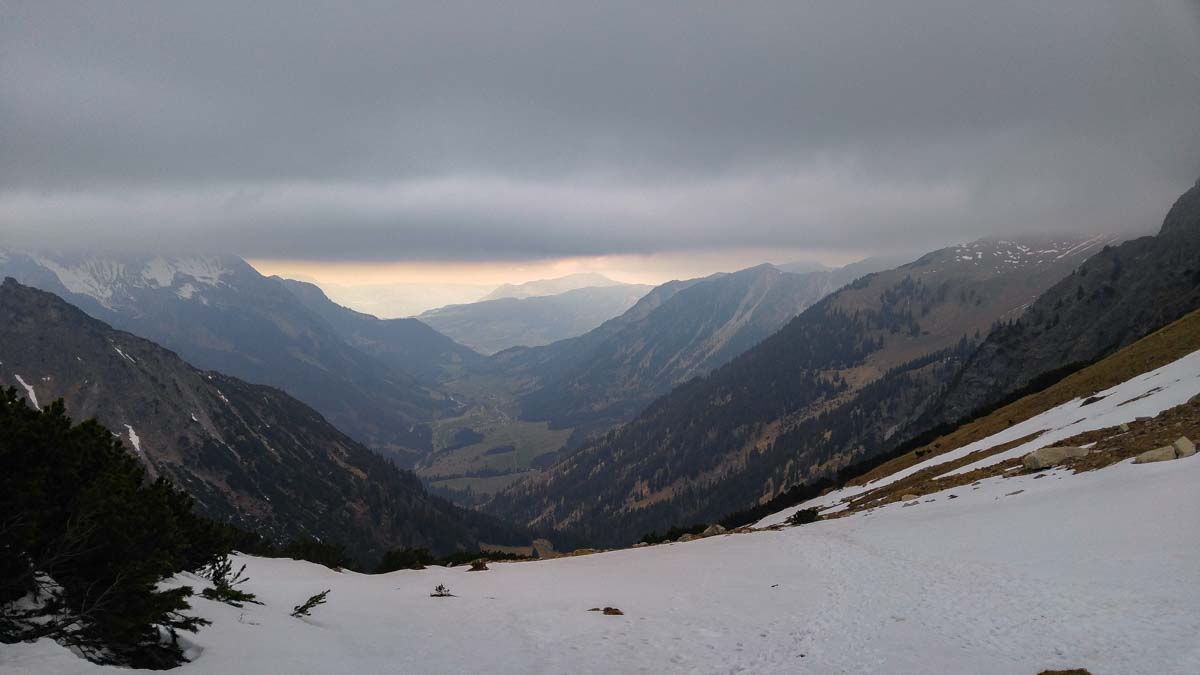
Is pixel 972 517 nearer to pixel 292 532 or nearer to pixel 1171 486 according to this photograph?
pixel 1171 486

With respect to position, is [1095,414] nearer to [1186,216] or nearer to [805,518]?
[805,518]

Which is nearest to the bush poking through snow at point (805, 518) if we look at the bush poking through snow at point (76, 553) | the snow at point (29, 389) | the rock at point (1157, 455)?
the rock at point (1157, 455)

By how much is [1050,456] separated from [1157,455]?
22.2 ft

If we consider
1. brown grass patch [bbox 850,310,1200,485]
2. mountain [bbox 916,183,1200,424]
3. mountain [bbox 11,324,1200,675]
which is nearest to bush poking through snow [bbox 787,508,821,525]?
mountain [bbox 11,324,1200,675]

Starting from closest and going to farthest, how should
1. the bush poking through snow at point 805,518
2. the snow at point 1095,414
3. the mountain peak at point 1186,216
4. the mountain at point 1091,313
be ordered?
the snow at point 1095,414, the bush poking through snow at point 805,518, the mountain at point 1091,313, the mountain peak at point 1186,216

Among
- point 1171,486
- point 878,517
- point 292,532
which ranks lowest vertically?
point 292,532

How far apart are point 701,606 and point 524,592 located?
20.1ft

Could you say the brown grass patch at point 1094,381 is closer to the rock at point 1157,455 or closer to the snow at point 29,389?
the rock at point 1157,455

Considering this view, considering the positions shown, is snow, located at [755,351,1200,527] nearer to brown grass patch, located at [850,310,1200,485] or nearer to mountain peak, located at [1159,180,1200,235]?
brown grass patch, located at [850,310,1200,485]

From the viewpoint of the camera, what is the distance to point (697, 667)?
40.0ft

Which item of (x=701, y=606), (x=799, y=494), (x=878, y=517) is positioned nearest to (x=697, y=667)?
(x=701, y=606)

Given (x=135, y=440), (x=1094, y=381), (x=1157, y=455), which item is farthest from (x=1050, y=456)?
(x=135, y=440)

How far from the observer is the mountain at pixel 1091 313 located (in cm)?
11225

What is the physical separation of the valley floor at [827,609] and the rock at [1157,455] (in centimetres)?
64
